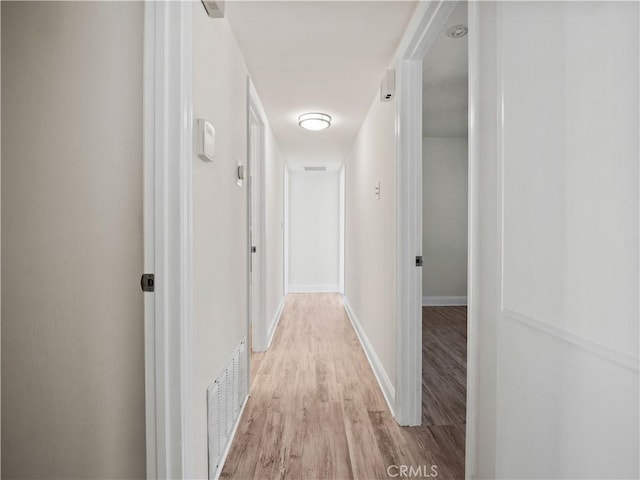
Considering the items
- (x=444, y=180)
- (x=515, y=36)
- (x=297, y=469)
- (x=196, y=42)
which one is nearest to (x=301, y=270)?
(x=444, y=180)

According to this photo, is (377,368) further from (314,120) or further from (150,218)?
(314,120)

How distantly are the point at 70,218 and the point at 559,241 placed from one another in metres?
1.53

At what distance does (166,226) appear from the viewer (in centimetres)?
120

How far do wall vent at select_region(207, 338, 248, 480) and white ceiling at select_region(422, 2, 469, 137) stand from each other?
219cm

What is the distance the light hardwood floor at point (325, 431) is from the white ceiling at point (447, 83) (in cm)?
225

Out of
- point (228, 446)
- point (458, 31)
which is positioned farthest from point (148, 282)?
point (458, 31)

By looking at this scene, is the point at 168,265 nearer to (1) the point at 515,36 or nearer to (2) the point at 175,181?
(2) the point at 175,181

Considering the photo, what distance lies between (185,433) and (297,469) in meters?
0.68

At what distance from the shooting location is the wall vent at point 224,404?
154cm

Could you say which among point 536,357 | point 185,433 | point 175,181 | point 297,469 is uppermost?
point 175,181

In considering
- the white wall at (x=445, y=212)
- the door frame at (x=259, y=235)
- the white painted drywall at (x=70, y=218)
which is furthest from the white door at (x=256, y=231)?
the white wall at (x=445, y=212)

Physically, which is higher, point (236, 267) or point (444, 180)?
point (444, 180)

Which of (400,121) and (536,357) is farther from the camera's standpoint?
Result: (400,121)

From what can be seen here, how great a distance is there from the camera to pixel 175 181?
3.95ft
